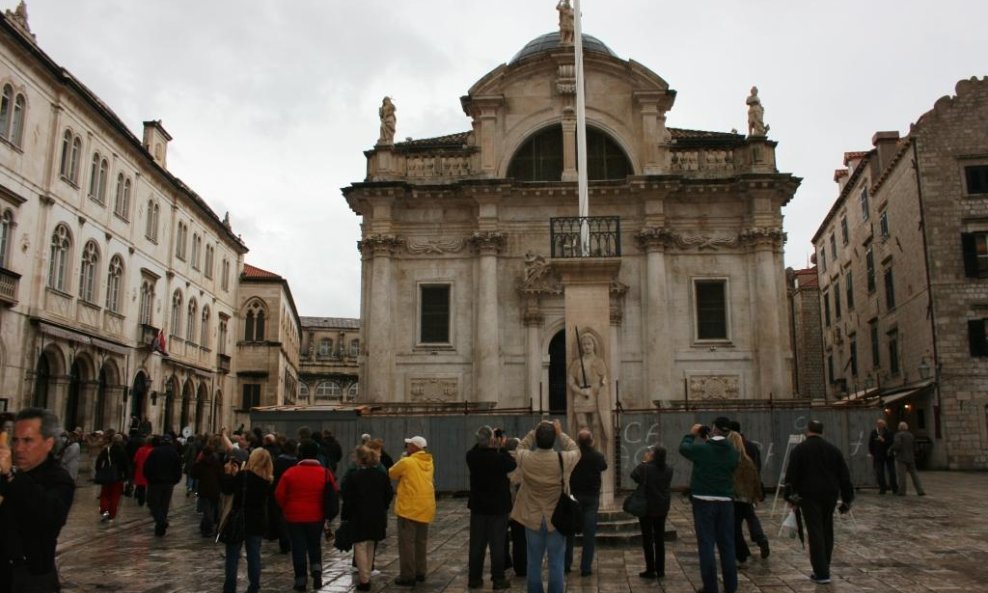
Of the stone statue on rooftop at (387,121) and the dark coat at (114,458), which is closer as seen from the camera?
the dark coat at (114,458)

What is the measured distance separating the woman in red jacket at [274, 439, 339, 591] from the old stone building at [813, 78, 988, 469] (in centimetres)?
2795

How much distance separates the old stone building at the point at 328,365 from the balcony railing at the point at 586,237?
7148 centimetres

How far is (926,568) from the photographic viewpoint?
10.3m

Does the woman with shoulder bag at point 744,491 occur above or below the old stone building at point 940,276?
below

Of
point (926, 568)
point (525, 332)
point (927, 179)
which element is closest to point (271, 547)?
point (926, 568)

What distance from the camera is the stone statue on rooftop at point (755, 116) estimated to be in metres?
27.5

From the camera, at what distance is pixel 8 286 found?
2466 cm

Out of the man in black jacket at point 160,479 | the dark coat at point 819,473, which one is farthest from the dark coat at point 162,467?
the dark coat at point 819,473

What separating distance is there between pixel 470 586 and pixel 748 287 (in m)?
19.7

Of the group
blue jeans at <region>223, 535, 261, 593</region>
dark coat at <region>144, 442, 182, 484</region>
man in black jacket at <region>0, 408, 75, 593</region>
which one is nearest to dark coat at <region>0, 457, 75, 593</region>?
man in black jacket at <region>0, 408, 75, 593</region>

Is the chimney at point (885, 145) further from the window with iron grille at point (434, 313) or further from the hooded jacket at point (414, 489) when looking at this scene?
the hooded jacket at point (414, 489)

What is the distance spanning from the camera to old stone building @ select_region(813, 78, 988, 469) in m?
29.8

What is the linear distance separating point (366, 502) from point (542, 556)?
251 cm

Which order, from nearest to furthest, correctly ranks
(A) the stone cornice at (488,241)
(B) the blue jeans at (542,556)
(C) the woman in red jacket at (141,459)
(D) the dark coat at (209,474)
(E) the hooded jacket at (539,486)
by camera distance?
(B) the blue jeans at (542,556)
(E) the hooded jacket at (539,486)
(D) the dark coat at (209,474)
(C) the woman in red jacket at (141,459)
(A) the stone cornice at (488,241)
